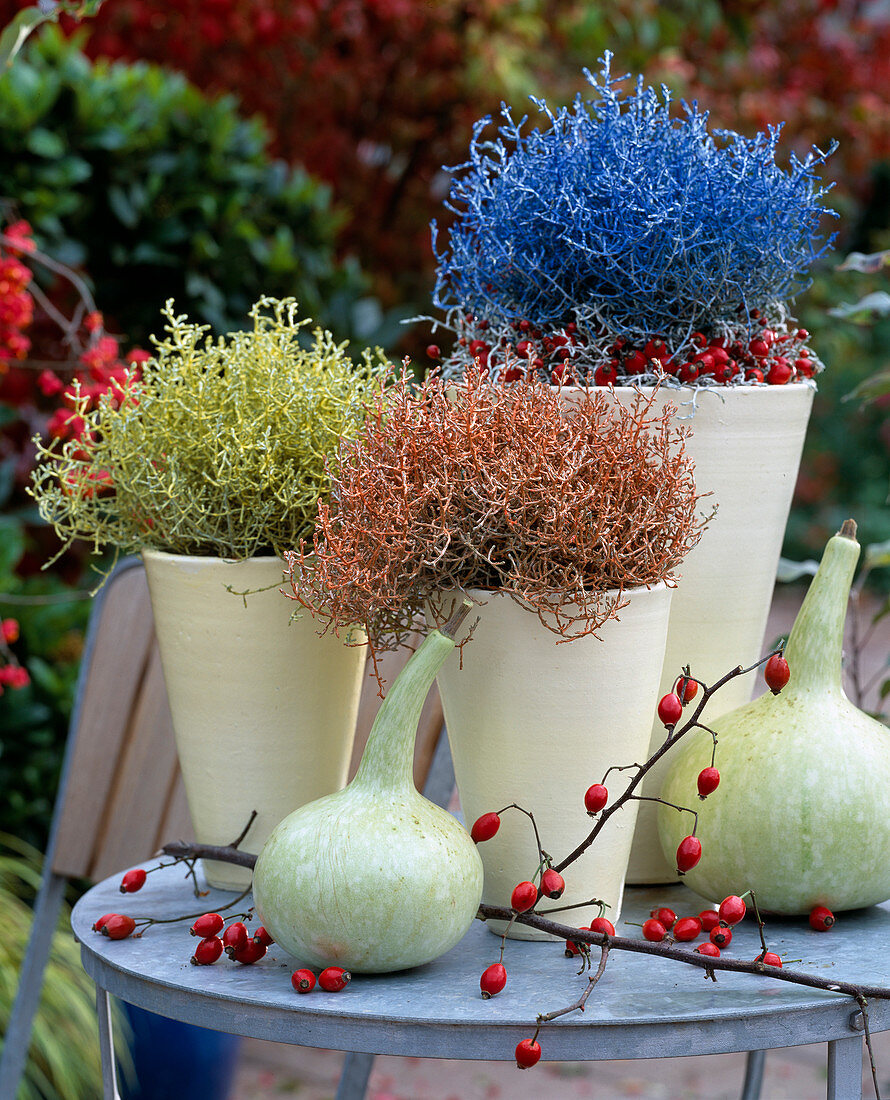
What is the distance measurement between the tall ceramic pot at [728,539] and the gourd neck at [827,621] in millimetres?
69

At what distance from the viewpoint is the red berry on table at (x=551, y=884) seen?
77 centimetres

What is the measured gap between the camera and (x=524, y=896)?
2.56 ft

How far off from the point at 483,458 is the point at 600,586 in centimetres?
11

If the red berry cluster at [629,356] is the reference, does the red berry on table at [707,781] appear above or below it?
below

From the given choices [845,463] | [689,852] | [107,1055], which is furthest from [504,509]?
[845,463]

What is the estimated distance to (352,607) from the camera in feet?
2.58

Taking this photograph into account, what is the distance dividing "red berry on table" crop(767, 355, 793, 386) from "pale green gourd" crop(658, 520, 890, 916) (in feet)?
0.42

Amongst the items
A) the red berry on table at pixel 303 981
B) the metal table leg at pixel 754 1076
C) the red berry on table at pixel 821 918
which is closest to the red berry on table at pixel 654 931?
the red berry on table at pixel 821 918

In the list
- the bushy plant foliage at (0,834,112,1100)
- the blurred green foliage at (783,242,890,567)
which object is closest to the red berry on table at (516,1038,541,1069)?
the bushy plant foliage at (0,834,112,1100)

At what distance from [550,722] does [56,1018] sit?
1493 mm

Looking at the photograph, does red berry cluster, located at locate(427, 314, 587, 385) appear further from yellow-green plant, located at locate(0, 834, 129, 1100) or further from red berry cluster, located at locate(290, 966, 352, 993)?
yellow-green plant, located at locate(0, 834, 129, 1100)

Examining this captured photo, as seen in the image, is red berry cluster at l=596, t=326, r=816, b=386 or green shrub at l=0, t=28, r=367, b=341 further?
green shrub at l=0, t=28, r=367, b=341

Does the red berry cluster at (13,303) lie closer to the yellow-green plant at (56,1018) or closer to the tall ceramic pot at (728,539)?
the yellow-green plant at (56,1018)

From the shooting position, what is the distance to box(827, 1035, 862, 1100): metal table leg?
741 mm
